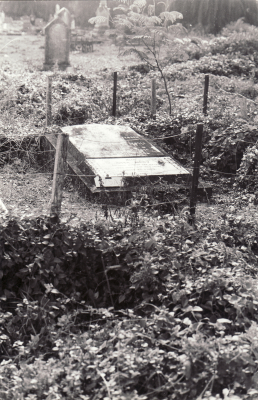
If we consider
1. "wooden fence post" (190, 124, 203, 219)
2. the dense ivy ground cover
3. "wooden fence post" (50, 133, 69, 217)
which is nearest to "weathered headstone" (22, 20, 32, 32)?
"wooden fence post" (190, 124, 203, 219)

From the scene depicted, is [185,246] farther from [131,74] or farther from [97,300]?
[131,74]

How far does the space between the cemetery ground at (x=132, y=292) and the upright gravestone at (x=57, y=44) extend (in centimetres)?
1038

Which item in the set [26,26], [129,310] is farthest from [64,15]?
[129,310]

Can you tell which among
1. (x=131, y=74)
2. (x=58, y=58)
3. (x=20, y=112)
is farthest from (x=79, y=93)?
(x=58, y=58)

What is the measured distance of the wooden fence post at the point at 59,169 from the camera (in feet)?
17.7

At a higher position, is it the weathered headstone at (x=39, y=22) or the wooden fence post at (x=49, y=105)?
the weathered headstone at (x=39, y=22)

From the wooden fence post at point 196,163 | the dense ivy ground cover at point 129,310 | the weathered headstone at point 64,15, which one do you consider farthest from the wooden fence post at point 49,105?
the weathered headstone at point 64,15

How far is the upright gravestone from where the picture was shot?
19125 mm

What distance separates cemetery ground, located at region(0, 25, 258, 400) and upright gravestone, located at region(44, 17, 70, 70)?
34.1 feet

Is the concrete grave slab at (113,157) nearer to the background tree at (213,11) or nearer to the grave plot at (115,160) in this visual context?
the grave plot at (115,160)

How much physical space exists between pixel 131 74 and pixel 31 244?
13.6m

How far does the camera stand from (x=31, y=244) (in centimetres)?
511

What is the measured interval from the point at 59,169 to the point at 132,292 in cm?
158

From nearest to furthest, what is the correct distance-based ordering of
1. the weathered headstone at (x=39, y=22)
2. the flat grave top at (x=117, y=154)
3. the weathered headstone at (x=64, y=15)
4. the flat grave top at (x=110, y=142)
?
the flat grave top at (x=117, y=154)
the flat grave top at (x=110, y=142)
the weathered headstone at (x=64, y=15)
the weathered headstone at (x=39, y=22)
